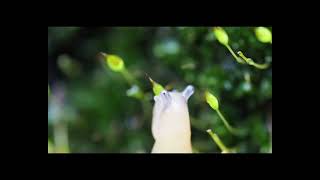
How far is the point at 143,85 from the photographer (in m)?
1.42

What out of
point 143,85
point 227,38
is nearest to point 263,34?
point 227,38

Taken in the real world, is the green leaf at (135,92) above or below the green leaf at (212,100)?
above

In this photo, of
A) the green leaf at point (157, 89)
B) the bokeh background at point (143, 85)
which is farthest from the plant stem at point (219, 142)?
the green leaf at point (157, 89)

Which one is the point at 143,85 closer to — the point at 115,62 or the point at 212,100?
the point at 115,62

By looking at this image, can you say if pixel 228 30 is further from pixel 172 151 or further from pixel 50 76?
pixel 50 76

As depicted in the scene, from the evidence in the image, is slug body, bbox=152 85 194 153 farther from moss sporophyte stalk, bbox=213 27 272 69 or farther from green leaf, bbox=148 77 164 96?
moss sporophyte stalk, bbox=213 27 272 69

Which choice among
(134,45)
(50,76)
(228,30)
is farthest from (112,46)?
(228,30)

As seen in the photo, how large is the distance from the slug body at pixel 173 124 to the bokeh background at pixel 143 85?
8 centimetres

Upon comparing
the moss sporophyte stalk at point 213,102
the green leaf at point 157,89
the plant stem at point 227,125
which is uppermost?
the green leaf at point 157,89

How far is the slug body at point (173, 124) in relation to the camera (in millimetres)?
1304

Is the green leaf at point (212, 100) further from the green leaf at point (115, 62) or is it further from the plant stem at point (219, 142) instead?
the green leaf at point (115, 62)

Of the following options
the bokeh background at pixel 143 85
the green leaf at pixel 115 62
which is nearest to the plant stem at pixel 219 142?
the bokeh background at pixel 143 85

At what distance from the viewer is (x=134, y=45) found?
147 cm

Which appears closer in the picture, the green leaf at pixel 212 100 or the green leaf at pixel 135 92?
the green leaf at pixel 212 100
